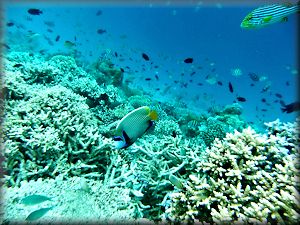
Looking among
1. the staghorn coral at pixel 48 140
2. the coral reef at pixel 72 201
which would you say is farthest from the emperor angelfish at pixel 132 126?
the staghorn coral at pixel 48 140

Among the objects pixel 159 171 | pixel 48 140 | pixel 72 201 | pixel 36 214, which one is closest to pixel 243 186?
pixel 159 171

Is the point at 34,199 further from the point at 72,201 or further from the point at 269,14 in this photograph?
the point at 269,14

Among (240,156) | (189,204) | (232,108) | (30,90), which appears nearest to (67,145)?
(30,90)

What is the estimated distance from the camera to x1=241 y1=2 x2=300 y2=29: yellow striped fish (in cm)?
336

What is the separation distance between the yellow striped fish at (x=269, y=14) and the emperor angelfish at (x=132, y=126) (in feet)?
7.52

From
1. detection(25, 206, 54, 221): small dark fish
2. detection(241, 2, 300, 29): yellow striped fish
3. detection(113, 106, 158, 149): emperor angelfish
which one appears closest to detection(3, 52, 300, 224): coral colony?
detection(25, 206, 54, 221): small dark fish

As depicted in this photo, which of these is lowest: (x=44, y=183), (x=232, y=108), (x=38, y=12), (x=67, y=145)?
(x=44, y=183)

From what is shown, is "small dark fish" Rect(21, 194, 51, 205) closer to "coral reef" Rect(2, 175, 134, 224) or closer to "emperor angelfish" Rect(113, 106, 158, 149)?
"coral reef" Rect(2, 175, 134, 224)

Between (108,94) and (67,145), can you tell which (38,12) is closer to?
(108,94)

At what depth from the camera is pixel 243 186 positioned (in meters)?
3.05

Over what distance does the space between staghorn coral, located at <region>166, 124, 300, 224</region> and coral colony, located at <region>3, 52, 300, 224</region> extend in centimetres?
1

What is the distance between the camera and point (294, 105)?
489 centimetres

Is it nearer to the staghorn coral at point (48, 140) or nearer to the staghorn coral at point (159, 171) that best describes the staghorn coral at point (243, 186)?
the staghorn coral at point (159, 171)

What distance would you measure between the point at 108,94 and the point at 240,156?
4.58m
